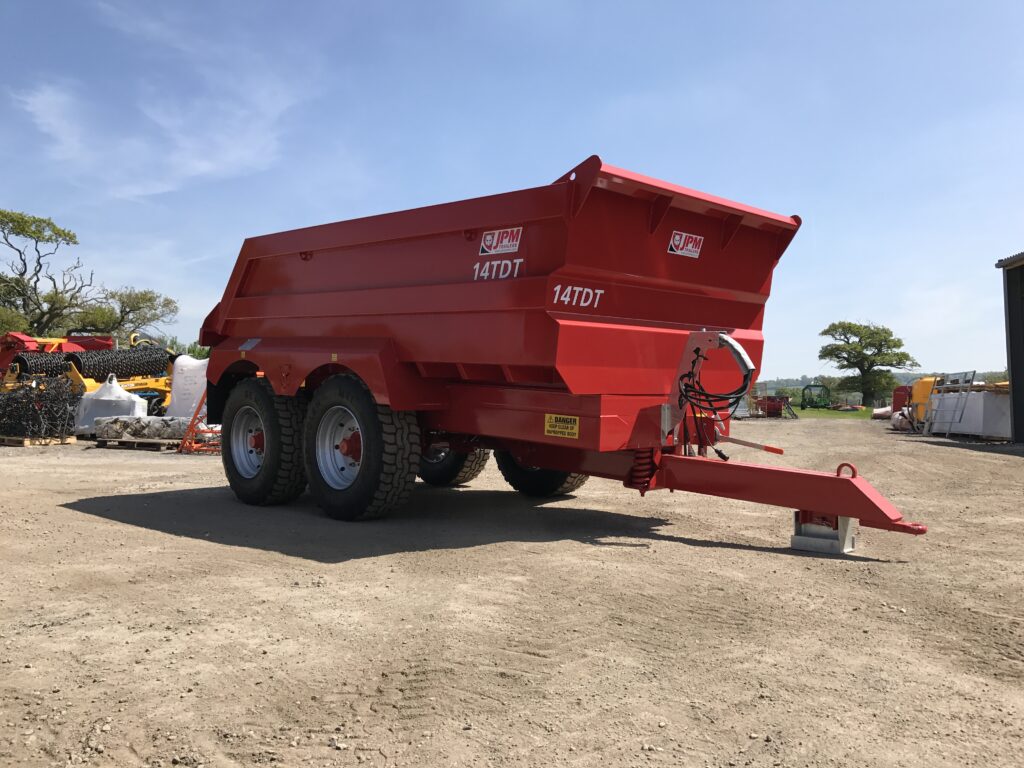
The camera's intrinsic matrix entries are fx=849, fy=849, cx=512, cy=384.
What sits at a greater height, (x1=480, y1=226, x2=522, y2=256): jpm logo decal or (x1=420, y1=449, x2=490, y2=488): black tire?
(x1=480, y1=226, x2=522, y2=256): jpm logo decal

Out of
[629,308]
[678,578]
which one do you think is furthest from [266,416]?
[678,578]

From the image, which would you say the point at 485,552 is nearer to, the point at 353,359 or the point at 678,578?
the point at 678,578

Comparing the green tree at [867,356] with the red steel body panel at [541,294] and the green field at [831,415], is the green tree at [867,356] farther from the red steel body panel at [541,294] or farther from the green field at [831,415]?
the red steel body panel at [541,294]

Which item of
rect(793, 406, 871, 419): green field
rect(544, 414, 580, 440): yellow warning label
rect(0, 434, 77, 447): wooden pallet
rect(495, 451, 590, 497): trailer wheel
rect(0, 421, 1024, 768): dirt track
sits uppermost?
rect(793, 406, 871, 419): green field

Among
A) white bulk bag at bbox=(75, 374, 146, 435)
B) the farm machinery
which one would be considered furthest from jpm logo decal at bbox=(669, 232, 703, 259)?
the farm machinery

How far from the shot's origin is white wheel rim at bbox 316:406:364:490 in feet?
24.6

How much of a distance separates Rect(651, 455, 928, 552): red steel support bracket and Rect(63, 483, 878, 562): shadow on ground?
0.75 ft

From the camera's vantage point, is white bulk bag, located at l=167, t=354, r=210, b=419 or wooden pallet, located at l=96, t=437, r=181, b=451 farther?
white bulk bag, located at l=167, t=354, r=210, b=419

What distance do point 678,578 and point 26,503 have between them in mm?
6078

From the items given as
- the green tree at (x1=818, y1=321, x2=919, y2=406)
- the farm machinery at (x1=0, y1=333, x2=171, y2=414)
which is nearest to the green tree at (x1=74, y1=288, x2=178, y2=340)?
the farm machinery at (x1=0, y1=333, x2=171, y2=414)

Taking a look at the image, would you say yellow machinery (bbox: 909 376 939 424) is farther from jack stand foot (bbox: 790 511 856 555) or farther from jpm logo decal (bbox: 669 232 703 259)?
jack stand foot (bbox: 790 511 856 555)

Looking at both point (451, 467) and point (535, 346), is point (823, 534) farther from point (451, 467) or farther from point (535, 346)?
point (451, 467)

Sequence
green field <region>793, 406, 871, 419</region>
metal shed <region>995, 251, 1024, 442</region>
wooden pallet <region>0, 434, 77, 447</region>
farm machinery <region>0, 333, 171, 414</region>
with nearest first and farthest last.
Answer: wooden pallet <region>0, 434, 77, 447</region>
farm machinery <region>0, 333, 171, 414</region>
metal shed <region>995, 251, 1024, 442</region>
green field <region>793, 406, 871, 419</region>

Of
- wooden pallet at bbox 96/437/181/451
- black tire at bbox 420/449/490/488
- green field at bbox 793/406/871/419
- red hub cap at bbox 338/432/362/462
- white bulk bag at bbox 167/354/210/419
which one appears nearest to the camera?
red hub cap at bbox 338/432/362/462
